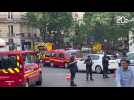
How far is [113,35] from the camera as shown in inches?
1375

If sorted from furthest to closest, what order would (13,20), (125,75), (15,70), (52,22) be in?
1. (52,22)
2. (13,20)
3. (15,70)
4. (125,75)

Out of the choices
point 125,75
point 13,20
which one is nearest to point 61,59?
point 13,20

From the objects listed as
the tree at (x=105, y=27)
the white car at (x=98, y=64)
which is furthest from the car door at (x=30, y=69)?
the tree at (x=105, y=27)

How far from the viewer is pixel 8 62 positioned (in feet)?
44.9

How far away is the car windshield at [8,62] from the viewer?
44.2 ft

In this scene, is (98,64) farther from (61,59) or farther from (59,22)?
(59,22)

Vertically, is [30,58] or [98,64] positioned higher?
[30,58]

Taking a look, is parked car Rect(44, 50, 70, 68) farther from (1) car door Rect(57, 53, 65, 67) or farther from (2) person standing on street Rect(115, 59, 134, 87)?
(2) person standing on street Rect(115, 59, 134, 87)

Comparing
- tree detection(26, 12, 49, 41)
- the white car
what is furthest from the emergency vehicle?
tree detection(26, 12, 49, 41)

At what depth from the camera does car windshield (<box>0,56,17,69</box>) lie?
1348cm

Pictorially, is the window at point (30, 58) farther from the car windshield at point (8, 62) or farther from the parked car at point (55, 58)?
the parked car at point (55, 58)

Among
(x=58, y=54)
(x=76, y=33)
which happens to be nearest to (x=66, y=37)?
(x=76, y=33)
